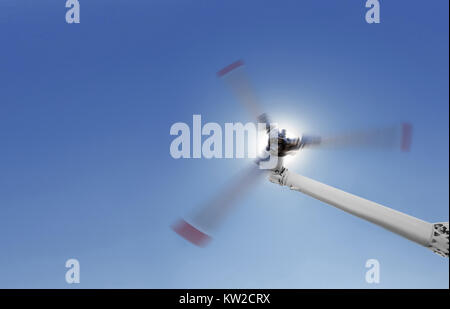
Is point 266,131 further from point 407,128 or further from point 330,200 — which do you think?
point 407,128

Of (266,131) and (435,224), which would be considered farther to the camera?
(266,131)

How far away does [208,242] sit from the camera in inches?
405

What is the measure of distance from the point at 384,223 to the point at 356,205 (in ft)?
3.31

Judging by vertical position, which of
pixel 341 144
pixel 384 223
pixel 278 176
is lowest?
pixel 384 223
